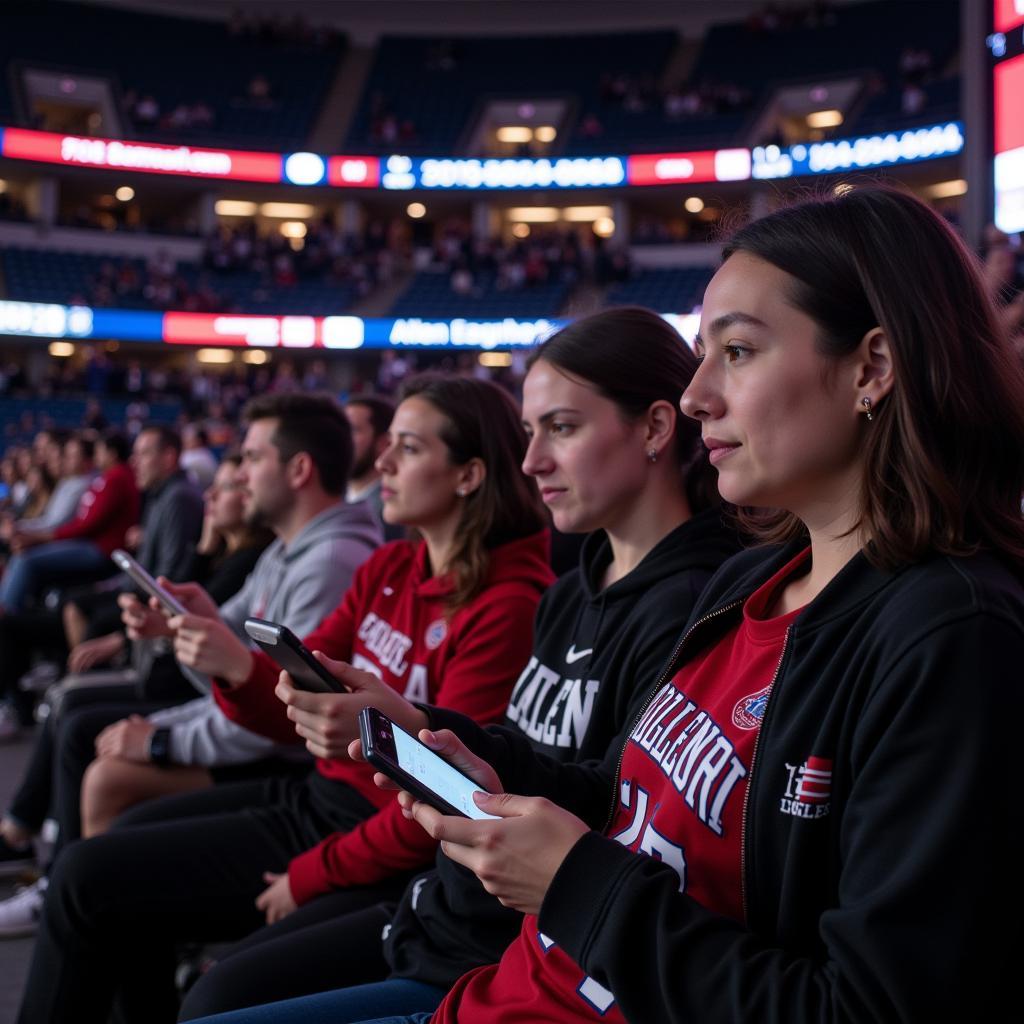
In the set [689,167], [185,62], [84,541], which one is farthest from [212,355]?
[84,541]

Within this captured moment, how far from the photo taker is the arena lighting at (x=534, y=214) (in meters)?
25.1

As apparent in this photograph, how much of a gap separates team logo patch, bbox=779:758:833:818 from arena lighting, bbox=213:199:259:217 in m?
24.9

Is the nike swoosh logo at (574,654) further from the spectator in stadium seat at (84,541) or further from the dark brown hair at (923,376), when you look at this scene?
the spectator in stadium seat at (84,541)

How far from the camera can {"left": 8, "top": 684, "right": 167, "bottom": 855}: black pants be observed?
9.84ft

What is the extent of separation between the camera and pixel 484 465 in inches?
88.6

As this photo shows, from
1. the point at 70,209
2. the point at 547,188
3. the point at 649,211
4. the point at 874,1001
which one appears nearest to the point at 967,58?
the point at 874,1001

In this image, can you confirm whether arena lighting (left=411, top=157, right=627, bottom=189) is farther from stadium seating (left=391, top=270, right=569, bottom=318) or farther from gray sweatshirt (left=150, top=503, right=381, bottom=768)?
gray sweatshirt (left=150, top=503, right=381, bottom=768)

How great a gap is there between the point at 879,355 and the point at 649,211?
2490 centimetres

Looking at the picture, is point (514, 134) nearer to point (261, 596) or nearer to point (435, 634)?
point (261, 596)

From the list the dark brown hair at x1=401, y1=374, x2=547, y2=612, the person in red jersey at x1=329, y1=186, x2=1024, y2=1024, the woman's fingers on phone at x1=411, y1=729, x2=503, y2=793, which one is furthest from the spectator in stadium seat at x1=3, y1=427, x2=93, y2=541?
the person in red jersey at x1=329, y1=186, x2=1024, y2=1024

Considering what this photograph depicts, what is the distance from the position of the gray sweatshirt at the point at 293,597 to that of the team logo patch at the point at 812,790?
178 centimetres

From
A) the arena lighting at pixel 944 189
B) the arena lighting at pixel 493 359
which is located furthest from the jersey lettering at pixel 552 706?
the arena lighting at pixel 944 189

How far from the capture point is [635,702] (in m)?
1.52

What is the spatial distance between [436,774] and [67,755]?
90.2 inches
